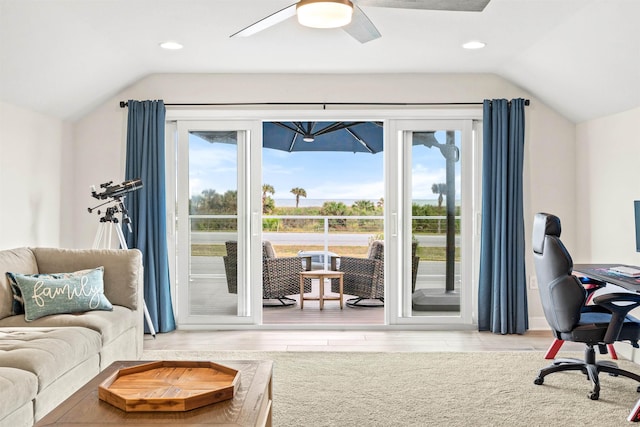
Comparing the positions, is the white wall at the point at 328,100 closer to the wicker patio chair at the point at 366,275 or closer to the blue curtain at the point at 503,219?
the blue curtain at the point at 503,219

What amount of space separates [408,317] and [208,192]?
7.47 ft

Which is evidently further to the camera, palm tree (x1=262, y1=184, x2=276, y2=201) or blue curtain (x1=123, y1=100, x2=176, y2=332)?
palm tree (x1=262, y1=184, x2=276, y2=201)

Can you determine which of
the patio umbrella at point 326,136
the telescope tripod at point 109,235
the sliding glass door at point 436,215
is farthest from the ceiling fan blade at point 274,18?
the patio umbrella at point 326,136

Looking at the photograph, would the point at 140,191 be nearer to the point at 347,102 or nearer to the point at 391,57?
the point at 347,102

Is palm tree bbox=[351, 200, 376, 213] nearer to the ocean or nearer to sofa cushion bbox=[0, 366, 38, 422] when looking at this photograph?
the ocean

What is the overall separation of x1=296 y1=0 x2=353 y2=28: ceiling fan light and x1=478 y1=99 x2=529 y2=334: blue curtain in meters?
3.02

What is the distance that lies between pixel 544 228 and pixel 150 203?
11.3ft

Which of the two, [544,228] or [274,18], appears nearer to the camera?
[274,18]

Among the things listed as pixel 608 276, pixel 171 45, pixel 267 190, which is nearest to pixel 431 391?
pixel 608 276

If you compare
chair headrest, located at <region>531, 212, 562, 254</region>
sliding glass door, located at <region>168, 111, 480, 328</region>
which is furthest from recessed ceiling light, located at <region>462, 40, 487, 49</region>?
chair headrest, located at <region>531, 212, 562, 254</region>

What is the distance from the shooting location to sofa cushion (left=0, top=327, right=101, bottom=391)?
276 centimetres

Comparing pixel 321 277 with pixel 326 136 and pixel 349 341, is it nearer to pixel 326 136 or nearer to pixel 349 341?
pixel 349 341

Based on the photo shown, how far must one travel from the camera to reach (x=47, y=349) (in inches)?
116

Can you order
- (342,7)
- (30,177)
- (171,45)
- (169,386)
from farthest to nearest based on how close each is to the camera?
(30,177) < (171,45) < (342,7) < (169,386)
